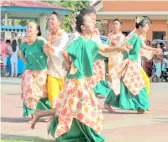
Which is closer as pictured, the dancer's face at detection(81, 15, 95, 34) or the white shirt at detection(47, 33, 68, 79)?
the dancer's face at detection(81, 15, 95, 34)

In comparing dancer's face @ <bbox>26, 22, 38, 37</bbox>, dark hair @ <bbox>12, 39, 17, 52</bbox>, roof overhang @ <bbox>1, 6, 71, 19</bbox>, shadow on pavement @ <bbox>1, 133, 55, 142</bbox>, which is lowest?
shadow on pavement @ <bbox>1, 133, 55, 142</bbox>

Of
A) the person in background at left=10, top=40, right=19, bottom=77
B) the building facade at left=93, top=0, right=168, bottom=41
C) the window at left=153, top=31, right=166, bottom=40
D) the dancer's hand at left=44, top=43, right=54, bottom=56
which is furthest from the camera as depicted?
the window at left=153, top=31, right=166, bottom=40

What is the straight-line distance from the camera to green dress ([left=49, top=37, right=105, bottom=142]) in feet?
23.0

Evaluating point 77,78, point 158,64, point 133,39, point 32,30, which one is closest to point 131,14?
point 158,64

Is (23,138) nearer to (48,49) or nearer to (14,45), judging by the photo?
(48,49)

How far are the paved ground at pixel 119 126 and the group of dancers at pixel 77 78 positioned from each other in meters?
0.26

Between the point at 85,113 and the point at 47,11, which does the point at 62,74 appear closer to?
the point at 85,113

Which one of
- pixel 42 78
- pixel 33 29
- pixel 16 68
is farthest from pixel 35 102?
pixel 16 68

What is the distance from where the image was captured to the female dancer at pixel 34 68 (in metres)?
9.02

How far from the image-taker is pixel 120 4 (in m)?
35.6

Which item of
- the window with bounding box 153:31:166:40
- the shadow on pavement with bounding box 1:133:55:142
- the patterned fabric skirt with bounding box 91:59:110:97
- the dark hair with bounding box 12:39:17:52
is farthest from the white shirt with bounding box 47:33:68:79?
the window with bounding box 153:31:166:40

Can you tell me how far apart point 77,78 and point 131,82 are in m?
3.90

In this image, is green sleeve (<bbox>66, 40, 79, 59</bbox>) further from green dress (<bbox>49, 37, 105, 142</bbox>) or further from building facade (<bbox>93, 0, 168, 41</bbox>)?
building facade (<bbox>93, 0, 168, 41</bbox>)

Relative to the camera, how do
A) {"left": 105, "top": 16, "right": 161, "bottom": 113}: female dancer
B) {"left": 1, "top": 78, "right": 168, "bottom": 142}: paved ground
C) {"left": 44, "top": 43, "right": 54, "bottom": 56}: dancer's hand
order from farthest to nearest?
1. {"left": 105, "top": 16, "right": 161, "bottom": 113}: female dancer
2. {"left": 44, "top": 43, "right": 54, "bottom": 56}: dancer's hand
3. {"left": 1, "top": 78, "right": 168, "bottom": 142}: paved ground
